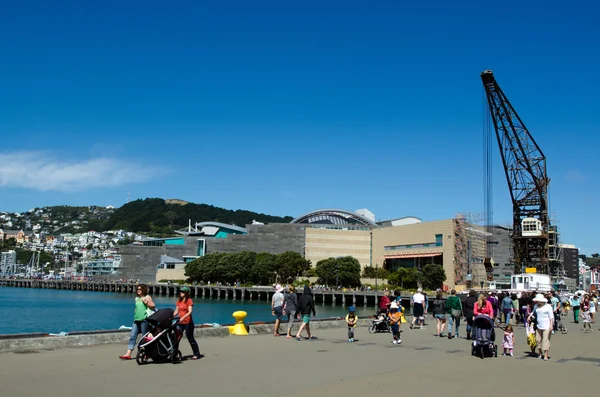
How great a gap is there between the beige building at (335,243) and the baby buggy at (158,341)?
13605 centimetres

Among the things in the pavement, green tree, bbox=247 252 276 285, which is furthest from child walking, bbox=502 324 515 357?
green tree, bbox=247 252 276 285

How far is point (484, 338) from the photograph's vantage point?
16844mm

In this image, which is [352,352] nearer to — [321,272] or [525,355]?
[525,355]

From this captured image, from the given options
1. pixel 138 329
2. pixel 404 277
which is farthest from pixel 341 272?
pixel 138 329

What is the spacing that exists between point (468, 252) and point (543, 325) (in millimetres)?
103378

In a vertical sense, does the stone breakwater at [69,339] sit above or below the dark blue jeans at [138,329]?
below

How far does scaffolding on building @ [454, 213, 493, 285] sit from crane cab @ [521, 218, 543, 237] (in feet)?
56.5

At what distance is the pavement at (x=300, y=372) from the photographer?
1105 cm

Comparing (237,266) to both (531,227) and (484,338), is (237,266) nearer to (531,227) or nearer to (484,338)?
(531,227)

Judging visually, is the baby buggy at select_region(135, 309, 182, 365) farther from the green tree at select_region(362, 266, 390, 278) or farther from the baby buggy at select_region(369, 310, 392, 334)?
the green tree at select_region(362, 266, 390, 278)

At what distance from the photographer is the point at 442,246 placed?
383ft

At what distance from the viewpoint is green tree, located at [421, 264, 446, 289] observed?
111 m

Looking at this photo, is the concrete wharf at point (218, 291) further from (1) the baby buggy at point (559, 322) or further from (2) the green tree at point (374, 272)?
(1) the baby buggy at point (559, 322)

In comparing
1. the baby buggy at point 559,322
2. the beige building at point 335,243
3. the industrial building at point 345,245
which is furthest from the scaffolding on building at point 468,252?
the baby buggy at point 559,322
